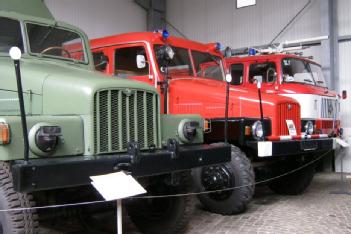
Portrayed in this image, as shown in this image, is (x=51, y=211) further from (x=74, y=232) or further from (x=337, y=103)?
(x=337, y=103)

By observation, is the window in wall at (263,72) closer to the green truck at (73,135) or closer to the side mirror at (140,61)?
the side mirror at (140,61)

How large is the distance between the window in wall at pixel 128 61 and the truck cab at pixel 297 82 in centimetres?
284

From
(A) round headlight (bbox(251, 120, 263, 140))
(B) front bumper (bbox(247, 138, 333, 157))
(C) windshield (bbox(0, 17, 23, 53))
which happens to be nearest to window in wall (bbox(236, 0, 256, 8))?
(B) front bumper (bbox(247, 138, 333, 157))

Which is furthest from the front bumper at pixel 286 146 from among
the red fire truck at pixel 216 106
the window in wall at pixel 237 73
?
the window in wall at pixel 237 73

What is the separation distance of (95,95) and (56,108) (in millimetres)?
389

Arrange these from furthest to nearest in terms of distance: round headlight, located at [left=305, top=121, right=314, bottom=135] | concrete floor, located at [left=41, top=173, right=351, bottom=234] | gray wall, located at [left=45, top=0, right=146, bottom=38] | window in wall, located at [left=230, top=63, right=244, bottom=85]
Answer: gray wall, located at [left=45, top=0, right=146, bottom=38]
window in wall, located at [left=230, top=63, right=244, bottom=85]
round headlight, located at [left=305, top=121, right=314, bottom=135]
concrete floor, located at [left=41, top=173, right=351, bottom=234]

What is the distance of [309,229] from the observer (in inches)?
186

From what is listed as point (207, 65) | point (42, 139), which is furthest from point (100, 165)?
point (207, 65)

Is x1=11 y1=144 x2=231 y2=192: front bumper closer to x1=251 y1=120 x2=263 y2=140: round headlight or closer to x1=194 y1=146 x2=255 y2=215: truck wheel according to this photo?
x1=194 y1=146 x2=255 y2=215: truck wheel

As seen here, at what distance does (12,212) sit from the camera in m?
2.83

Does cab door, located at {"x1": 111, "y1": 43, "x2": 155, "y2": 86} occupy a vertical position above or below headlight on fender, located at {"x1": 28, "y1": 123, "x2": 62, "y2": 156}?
above

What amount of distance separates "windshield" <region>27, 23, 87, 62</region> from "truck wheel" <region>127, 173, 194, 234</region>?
1678 millimetres

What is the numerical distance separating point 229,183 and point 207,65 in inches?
83.9

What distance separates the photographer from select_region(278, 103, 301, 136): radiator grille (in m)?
5.87
